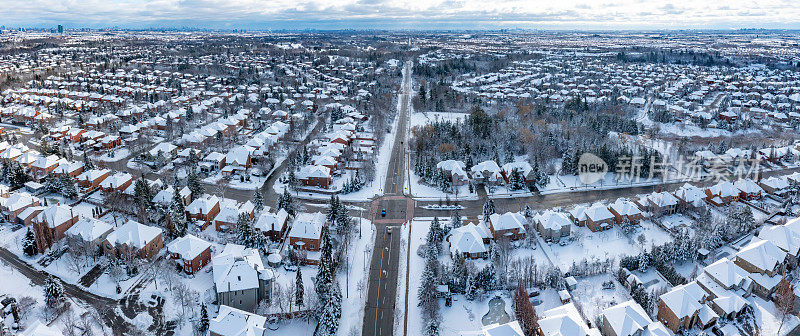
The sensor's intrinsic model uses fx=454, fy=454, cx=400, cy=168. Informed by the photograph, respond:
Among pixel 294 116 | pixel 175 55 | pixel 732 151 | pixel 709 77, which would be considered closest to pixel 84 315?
pixel 294 116

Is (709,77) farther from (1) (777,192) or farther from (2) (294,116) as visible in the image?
(2) (294,116)

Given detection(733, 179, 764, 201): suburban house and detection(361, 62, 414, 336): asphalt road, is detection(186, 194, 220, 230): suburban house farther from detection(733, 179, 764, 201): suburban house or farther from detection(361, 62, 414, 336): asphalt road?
detection(733, 179, 764, 201): suburban house

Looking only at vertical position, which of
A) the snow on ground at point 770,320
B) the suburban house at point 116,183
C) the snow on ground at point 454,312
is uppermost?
the suburban house at point 116,183

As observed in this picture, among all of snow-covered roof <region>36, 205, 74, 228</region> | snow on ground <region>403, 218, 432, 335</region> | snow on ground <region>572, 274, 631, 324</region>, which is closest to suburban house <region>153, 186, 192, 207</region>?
snow-covered roof <region>36, 205, 74, 228</region>

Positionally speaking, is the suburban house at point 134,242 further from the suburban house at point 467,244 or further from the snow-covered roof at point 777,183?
the snow-covered roof at point 777,183

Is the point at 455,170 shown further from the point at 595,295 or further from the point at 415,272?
the point at 595,295

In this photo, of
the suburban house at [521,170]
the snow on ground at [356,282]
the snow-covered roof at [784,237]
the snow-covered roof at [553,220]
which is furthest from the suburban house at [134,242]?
the snow-covered roof at [784,237]

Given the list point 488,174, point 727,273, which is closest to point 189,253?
point 488,174
